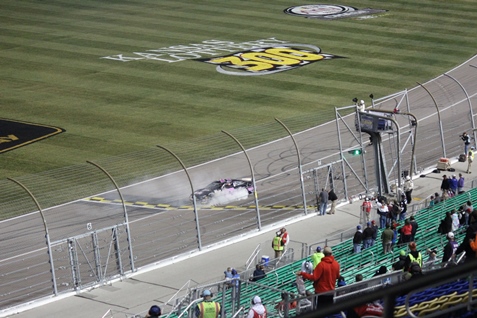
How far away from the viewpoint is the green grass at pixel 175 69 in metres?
40.7

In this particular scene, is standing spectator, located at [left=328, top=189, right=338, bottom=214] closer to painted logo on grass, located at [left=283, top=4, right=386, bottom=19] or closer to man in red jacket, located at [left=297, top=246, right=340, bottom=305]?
man in red jacket, located at [left=297, top=246, right=340, bottom=305]

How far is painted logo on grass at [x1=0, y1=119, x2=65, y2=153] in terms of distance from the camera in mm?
38719

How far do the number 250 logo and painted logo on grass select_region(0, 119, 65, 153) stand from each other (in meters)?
13.0

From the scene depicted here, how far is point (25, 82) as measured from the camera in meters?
49.1

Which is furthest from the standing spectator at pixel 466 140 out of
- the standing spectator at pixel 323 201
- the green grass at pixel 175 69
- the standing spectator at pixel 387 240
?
the standing spectator at pixel 387 240

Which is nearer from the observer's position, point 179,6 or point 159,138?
point 159,138

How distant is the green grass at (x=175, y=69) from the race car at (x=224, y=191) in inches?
244

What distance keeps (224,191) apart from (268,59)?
23.3m

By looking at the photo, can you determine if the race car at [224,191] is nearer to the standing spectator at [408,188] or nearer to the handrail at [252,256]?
the standing spectator at [408,188]

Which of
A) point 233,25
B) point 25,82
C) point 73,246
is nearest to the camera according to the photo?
point 73,246

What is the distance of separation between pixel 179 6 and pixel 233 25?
7.50m

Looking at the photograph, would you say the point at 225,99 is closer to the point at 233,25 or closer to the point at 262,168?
the point at 262,168

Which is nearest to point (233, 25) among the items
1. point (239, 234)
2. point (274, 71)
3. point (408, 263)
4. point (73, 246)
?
point (274, 71)

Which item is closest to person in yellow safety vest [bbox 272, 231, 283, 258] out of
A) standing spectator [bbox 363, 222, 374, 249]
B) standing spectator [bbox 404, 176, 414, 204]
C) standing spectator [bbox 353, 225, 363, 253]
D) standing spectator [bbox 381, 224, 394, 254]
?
standing spectator [bbox 353, 225, 363, 253]
